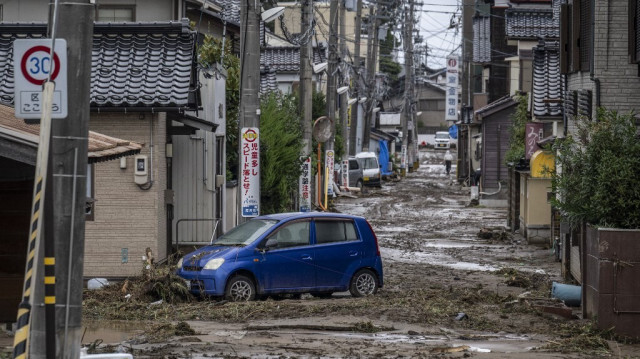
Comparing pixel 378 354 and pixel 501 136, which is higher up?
pixel 501 136

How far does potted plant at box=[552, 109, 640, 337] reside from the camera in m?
13.8

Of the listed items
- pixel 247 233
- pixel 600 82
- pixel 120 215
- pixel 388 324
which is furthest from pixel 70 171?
pixel 600 82

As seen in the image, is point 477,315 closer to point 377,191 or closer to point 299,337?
point 299,337

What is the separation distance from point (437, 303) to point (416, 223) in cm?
2156

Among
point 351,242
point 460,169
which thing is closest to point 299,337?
point 351,242

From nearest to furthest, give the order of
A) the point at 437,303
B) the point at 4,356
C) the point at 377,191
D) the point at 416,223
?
1. the point at 4,356
2. the point at 437,303
3. the point at 416,223
4. the point at 377,191

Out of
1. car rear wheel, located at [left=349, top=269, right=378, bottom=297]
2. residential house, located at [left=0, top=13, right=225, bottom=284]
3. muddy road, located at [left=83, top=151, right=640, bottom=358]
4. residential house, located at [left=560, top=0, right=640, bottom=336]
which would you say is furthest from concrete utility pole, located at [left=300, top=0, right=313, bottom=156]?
car rear wheel, located at [left=349, top=269, right=378, bottom=297]

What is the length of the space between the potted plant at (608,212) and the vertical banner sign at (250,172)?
20.9 ft

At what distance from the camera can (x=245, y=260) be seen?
1753 centimetres

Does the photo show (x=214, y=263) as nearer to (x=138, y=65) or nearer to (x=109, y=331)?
(x=109, y=331)

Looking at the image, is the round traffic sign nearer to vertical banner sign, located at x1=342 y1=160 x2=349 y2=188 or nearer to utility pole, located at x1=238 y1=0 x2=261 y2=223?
utility pole, located at x1=238 y1=0 x2=261 y2=223

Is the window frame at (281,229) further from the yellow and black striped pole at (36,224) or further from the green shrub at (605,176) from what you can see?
the yellow and black striped pole at (36,224)

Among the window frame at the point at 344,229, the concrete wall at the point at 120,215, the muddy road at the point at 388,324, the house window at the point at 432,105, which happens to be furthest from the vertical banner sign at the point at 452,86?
the house window at the point at 432,105

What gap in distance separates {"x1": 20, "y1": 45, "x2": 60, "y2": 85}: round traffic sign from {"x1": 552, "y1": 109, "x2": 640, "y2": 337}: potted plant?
323 inches
